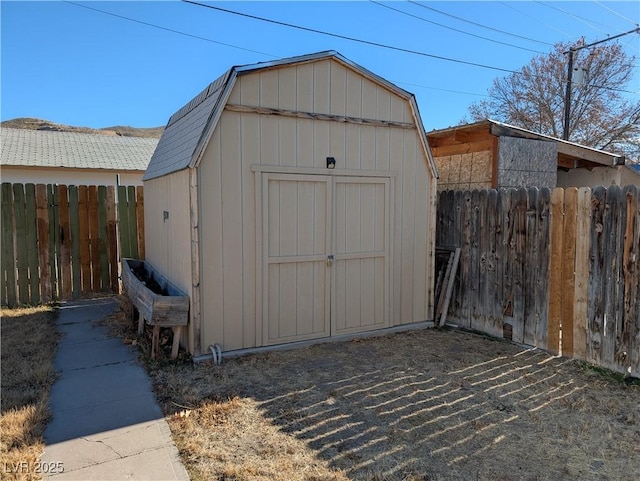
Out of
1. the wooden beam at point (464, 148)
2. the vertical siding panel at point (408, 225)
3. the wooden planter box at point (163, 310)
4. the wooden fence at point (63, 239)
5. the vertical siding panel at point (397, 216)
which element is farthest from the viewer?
the wooden fence at point (63, 239)

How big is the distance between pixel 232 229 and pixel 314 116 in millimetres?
1537

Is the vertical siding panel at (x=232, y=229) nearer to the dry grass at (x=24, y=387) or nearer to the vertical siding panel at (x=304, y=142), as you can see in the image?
the vertical siding panel at (x=304, y=142)

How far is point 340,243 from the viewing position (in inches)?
195

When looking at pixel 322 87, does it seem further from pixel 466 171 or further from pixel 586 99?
pixel 586 99

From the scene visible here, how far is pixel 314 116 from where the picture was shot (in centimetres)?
466

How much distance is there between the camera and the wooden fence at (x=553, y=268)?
3768mm

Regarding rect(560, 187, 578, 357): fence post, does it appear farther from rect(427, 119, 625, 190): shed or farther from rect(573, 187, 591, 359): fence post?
rect(427, 119, 625, 190): shed

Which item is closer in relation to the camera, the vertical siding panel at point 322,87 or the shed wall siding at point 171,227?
the shed wall siding at point 171,227

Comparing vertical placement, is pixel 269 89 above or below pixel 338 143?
above

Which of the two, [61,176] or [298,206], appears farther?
[61,176]

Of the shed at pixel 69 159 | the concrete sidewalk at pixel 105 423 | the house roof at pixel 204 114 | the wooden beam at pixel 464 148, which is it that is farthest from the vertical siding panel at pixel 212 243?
the shed at pixel 69 159

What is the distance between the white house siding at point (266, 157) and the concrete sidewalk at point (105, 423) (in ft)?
3.11

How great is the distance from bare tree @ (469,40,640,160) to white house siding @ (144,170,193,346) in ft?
59.3

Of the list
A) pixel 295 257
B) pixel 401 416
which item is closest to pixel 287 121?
pixel 295 257
